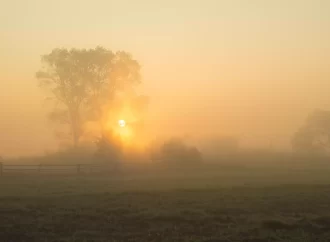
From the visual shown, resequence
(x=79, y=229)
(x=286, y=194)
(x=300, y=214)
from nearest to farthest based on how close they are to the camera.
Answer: (x=79, y=229) < (x=300, y=214) < (x=286, y=194)

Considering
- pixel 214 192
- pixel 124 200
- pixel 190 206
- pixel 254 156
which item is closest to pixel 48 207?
pixel 124 200

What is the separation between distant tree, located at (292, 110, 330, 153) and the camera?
304 ft

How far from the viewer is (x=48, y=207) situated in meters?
22.9

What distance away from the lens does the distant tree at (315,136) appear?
3647 inches

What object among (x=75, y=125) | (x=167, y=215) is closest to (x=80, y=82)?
(x=75, y=125)

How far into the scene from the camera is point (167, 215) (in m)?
21.0

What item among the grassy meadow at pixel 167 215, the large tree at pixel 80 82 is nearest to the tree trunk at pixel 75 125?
the large tree at pixel 80 82

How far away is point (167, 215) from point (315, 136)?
3120 inches

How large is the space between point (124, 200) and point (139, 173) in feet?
80.4

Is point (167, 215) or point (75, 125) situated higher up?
point (75, 125)

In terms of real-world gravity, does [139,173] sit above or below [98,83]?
below

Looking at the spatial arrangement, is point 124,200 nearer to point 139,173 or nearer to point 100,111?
point 139,173

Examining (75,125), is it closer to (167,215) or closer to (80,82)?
(80,82)

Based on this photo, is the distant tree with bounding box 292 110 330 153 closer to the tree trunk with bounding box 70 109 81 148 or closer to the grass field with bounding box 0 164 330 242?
the tree trunk with bounding box 70 109 81 148
